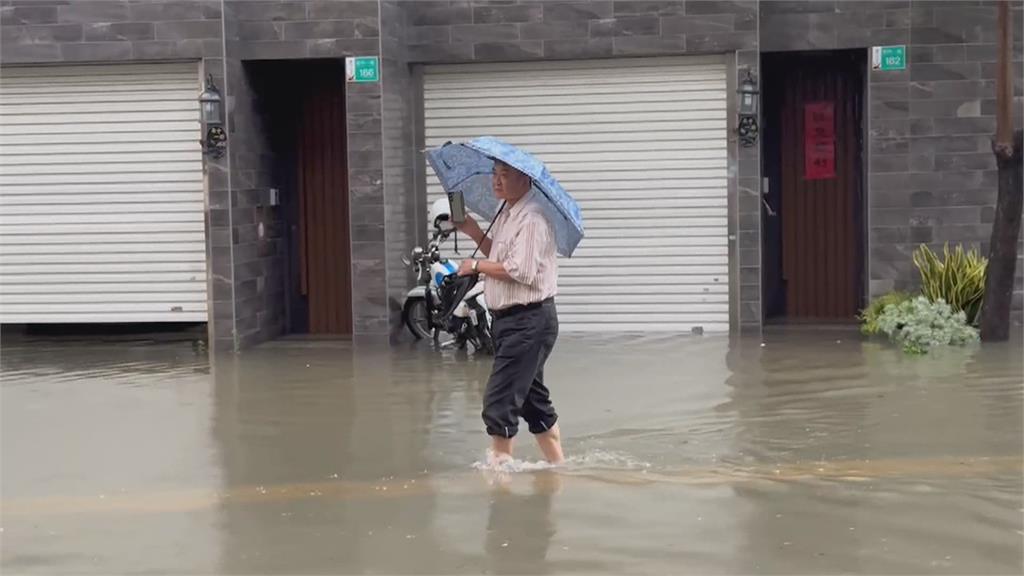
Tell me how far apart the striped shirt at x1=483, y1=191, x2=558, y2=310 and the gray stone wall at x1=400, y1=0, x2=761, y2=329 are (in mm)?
6448

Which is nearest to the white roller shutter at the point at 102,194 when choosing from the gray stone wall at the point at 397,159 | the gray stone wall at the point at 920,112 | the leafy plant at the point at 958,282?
the gray stone wall at the point at 397,159

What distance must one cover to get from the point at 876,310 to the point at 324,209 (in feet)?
18.0

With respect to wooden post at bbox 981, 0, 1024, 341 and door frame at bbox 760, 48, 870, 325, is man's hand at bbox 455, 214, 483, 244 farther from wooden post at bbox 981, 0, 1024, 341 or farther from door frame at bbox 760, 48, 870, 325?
door frame at bbox 760, 48, 870, 325

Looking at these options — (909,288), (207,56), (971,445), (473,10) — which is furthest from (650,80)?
(971,445)

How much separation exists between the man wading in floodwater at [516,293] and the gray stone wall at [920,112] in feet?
22.6

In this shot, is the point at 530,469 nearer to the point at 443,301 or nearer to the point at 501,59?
the point at 443,301

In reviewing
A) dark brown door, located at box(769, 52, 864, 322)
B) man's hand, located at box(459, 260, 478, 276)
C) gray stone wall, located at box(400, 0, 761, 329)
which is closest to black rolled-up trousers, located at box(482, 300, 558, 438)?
man's hand, located at box(459, 260, 478, 276)

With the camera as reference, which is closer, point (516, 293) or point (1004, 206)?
point (516, 293)

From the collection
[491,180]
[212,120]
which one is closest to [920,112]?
[212,120]

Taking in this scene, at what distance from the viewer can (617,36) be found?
13273 mm

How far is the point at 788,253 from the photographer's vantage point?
1448 cm

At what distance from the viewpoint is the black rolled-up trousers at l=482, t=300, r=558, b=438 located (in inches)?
278

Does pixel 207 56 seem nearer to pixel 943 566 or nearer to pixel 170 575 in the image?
pixel 170 575

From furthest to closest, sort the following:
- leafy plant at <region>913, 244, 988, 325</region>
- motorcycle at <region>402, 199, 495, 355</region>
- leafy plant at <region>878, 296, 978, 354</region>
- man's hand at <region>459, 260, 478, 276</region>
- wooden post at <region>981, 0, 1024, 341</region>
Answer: leafy plant at <region>913, 244, 988, 325</region>, motorcycle at <region>402, 199, 495, 355</region>, leafy plant at <region>878, 296, 978, 354</region>, wooden post at <region>981, 0, 1024, 341</region>, man's hand at <region>459, 260, 478, 276</region>
